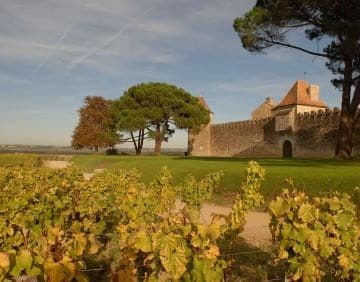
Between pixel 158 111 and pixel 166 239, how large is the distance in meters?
39.3

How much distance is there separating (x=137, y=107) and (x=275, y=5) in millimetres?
25249

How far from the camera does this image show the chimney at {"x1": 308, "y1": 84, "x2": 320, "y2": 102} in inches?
1547

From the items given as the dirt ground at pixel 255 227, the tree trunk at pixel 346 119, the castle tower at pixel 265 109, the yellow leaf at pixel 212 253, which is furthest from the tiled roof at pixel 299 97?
the yellow leaf at pixel 212 253

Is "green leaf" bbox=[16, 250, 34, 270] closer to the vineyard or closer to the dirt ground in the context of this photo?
the vineyard

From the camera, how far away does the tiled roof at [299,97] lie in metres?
38.0

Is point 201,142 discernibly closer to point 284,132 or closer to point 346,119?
point 284,132

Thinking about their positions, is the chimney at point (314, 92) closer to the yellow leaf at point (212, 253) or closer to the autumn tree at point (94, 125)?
the autumn tree at point (94, 125)

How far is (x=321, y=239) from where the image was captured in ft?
12.4

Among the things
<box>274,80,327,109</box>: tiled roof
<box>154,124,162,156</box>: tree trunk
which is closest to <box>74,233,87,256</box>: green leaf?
<box>274,80,327,109</box>: tiled roof

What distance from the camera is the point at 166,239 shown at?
3.10 meters

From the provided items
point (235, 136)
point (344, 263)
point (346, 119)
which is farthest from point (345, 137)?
point (235, 136)

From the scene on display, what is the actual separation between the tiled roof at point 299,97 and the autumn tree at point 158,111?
889 cm

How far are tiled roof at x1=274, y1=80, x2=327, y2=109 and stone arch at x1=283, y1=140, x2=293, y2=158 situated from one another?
4113mm

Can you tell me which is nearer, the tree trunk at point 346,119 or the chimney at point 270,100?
the tree trunk at point 346,119
